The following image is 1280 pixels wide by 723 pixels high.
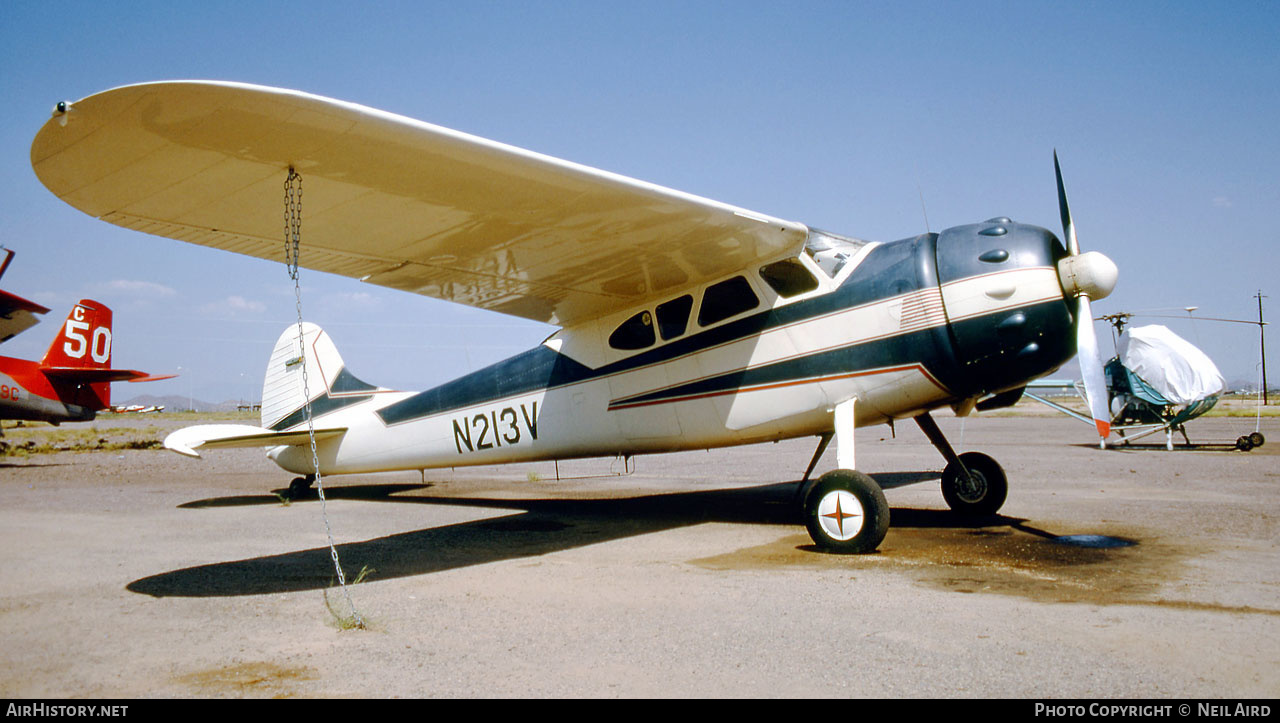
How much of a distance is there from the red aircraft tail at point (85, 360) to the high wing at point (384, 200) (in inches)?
836

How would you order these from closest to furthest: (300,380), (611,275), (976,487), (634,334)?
(611,275)
(976,487)
(634,334)
(300,380)

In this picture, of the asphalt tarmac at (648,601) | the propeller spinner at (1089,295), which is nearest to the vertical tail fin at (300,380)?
the asphalt tarmac at (648,601)

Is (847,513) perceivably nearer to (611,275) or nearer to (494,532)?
(611,275)

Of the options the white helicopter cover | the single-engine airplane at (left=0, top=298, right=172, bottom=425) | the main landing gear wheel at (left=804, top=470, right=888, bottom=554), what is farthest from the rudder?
the white helicopter cover

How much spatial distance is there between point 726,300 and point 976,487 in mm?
3354

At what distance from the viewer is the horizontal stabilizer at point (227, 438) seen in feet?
31.2

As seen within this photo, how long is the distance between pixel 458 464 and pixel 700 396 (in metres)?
3.82

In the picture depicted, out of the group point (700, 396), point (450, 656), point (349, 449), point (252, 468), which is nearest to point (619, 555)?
point (700, 396)

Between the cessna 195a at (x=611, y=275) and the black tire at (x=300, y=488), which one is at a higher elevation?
the cessna 195a at (x=611, y=275)

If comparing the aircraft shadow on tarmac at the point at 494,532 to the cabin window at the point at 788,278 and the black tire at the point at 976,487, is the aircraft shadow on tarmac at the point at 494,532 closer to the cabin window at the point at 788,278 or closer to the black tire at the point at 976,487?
the black tire at the point at 976,487

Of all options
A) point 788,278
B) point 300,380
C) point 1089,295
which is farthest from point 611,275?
point 300,380

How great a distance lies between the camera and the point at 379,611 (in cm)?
442

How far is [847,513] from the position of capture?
5.85 meters

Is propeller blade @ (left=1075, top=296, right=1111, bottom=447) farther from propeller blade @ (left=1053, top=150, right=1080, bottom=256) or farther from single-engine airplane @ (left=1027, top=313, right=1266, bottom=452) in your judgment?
single-engine airplane @ (left=1027, top=313, right=1266, bottom=452)
